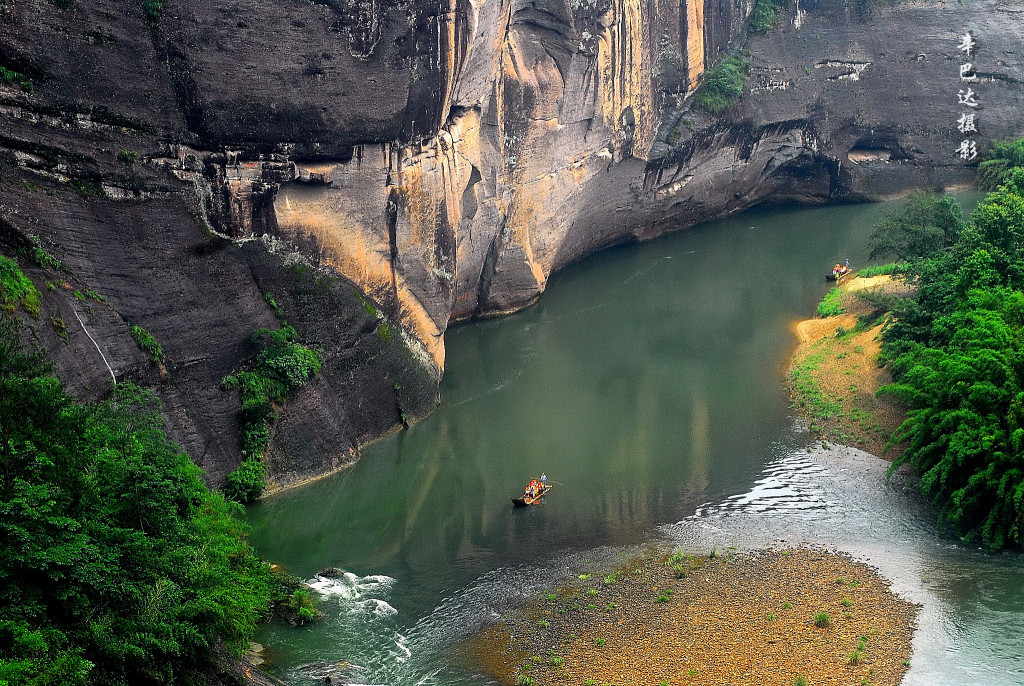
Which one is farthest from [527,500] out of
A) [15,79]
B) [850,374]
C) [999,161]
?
[999,161]

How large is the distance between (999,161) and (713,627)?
28.9 metres

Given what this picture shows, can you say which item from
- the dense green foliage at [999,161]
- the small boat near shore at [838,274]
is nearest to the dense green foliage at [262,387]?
the small boat near shore at [838,274]

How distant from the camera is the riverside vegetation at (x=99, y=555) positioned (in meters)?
11.4

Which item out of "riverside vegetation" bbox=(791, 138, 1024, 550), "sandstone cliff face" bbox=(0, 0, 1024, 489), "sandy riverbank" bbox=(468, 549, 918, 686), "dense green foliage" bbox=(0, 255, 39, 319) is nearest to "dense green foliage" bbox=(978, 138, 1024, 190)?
"riverside vegetation" bbox=(791, 138, 1024, 550)

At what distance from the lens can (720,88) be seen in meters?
36.8

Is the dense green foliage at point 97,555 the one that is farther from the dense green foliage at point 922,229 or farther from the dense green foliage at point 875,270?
the dense green foliage at point 875,270

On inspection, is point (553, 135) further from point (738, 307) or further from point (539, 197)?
point (738, 307)

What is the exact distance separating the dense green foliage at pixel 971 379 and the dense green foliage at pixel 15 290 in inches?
621

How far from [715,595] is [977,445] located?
5282mm

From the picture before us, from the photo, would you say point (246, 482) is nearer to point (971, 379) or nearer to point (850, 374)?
point (971, 379)

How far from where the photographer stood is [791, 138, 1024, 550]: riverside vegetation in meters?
17.8

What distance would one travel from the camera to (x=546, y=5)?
96.7 feet

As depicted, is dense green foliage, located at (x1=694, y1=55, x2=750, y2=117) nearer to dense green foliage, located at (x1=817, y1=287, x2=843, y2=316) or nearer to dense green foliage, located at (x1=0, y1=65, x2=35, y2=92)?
dense green foliage, located at (x1=817, y1=287, x2=843, y2=316)

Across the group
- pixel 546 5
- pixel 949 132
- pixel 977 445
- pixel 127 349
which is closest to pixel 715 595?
pixel 977 445
